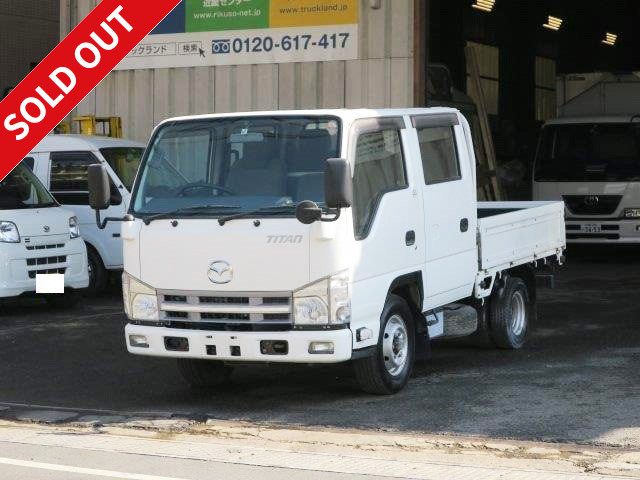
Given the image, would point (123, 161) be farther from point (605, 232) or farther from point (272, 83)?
point (605, 232)

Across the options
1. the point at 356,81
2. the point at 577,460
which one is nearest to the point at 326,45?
the point at 356,81

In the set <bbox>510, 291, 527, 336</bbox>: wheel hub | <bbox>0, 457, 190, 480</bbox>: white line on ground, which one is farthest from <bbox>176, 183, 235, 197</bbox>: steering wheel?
<bbox>510, 291, 527, 336</bbox>: wheel hub

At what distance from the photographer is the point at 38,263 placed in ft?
49.2

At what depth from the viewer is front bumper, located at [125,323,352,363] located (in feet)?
30.2

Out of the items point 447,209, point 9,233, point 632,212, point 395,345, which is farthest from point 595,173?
point 395,345

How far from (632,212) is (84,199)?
8827mm

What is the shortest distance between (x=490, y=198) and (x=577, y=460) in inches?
567

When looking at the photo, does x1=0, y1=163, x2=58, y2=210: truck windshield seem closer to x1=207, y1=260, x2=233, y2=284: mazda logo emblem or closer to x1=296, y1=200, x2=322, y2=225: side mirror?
x1=207, y1=260, x2=233, y2=284: mazda logo emblem

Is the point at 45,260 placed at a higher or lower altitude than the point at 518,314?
higher

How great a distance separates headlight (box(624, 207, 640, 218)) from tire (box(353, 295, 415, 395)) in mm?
11116

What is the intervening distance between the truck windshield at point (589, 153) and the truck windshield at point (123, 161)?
7211 millimetres

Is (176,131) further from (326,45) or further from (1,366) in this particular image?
(326,45)

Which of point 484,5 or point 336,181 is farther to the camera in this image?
point 484,5

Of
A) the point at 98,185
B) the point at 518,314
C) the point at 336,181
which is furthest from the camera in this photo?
the point at 518,314
